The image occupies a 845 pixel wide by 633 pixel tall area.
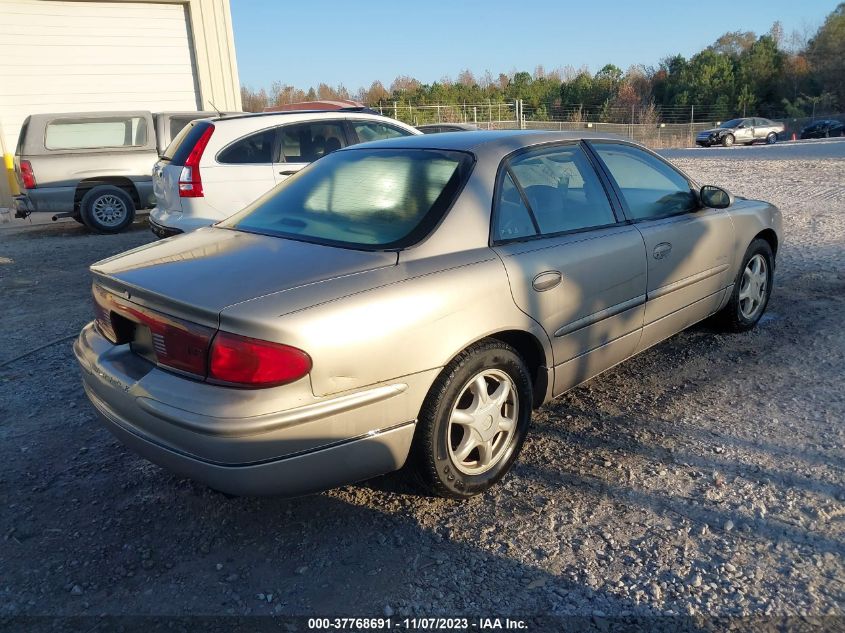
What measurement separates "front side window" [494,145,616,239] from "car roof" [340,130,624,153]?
0.07 metres

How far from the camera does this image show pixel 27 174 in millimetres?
9750

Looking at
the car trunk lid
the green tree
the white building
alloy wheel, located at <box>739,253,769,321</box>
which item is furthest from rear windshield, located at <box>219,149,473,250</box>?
the green tree

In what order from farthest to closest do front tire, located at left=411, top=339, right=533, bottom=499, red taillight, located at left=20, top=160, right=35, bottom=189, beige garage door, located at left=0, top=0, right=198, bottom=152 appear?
beige garage door, located at left=0, top=0, right=198, bottom=152
red taillight, located at left=20, top=160, right=35, bottom=189
front tire, located at left=411, top=339, right=533, bottom=499

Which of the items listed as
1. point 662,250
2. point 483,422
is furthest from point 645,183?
point 483,422

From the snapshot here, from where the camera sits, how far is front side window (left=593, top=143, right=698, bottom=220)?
3.79m

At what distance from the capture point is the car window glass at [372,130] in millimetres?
7905

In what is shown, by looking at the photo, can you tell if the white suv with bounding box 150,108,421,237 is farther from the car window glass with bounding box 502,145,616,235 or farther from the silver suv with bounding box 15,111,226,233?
the car window glass with bounding box 502,145,616,235

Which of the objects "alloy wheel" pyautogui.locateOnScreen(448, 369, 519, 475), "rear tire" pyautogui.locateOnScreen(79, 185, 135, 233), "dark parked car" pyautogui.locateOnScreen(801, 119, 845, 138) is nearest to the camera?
"alloy wheel" pyautogui.locateOnScreen(448, 369, 519, 475)

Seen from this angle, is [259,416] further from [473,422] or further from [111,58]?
[111,58]

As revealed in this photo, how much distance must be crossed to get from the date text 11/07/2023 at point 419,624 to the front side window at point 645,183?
2347 mm

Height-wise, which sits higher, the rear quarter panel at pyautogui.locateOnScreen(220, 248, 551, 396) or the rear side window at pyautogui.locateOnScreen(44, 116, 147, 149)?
the rear side window at pyautogui.locateOnScreen(44, 116, 147, 149)

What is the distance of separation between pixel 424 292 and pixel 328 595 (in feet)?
3.83

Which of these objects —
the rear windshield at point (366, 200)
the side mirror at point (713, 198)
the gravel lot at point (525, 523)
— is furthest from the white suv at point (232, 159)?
the side mirror at point (713, 198)

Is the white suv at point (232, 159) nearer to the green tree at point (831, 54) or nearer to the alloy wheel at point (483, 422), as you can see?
the alloy wheel at point (483, 422)
